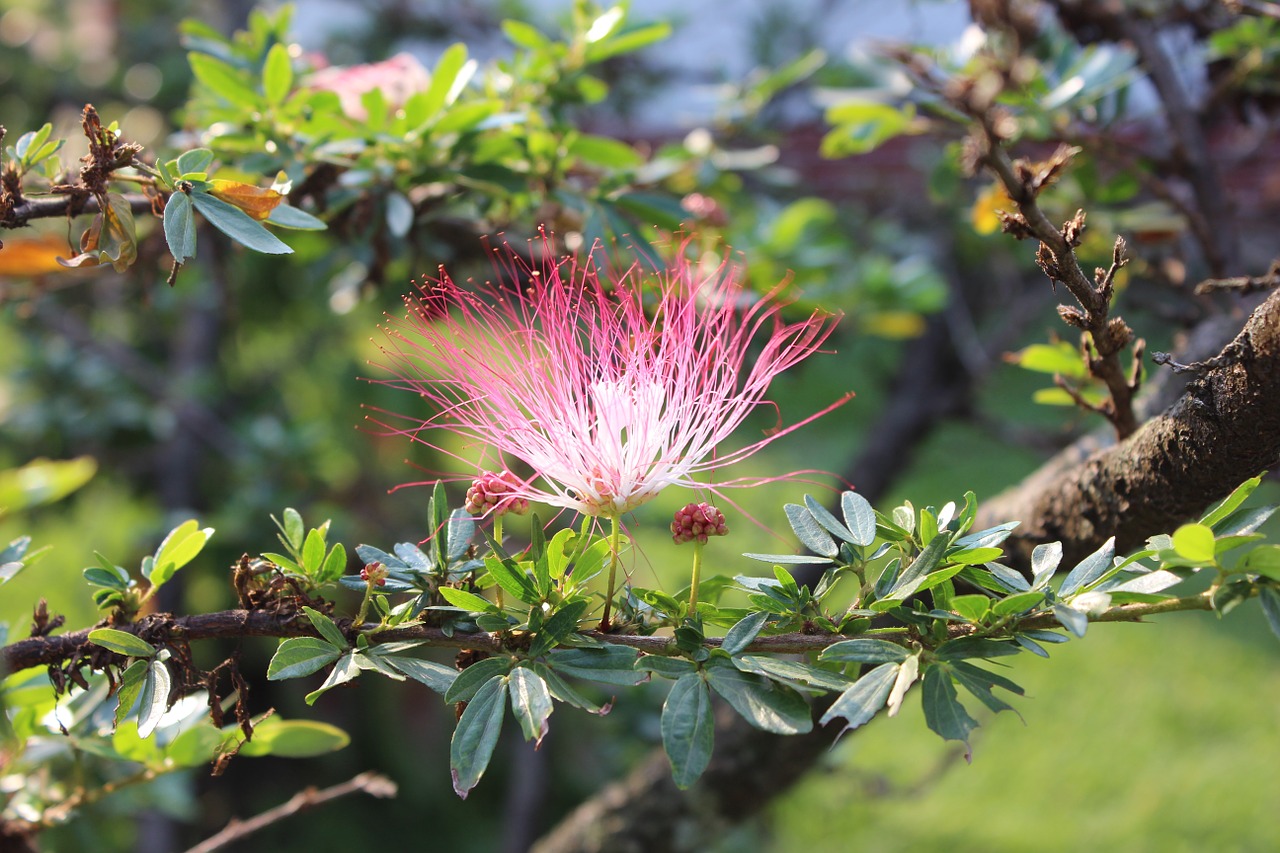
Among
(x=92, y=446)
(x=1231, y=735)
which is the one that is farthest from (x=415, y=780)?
(x=1231, y=735)

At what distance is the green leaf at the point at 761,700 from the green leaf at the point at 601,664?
0.05 meters

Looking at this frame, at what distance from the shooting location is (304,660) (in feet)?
2.29

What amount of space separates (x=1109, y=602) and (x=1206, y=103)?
123cm

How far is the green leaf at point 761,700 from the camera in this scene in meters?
0.64

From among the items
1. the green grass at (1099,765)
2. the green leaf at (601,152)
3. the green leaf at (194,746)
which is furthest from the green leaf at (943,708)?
the green grass at (1099,765)

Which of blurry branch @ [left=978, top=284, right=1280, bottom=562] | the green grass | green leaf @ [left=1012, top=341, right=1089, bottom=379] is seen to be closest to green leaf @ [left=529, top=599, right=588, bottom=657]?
blurry branch @ [left=978, top=284, right=1280, bottom=562]

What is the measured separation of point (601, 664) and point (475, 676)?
87mm

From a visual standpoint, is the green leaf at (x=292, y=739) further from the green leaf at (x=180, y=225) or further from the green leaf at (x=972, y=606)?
the green leaf at (x=972, y=606)

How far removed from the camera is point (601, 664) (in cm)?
69

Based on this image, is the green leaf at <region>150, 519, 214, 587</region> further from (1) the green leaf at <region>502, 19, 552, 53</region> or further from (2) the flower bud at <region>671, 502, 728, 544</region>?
(1) the green leaf at <region>502, 19, 552, 53</region>

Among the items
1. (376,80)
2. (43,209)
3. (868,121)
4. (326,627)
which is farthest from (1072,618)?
(376,80)

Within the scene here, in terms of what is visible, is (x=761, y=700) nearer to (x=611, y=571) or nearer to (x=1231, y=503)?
(x=611, y=571)

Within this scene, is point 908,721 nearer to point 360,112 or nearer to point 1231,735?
point 1231,735

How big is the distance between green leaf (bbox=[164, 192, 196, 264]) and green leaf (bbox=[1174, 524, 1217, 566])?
0.70 meters
